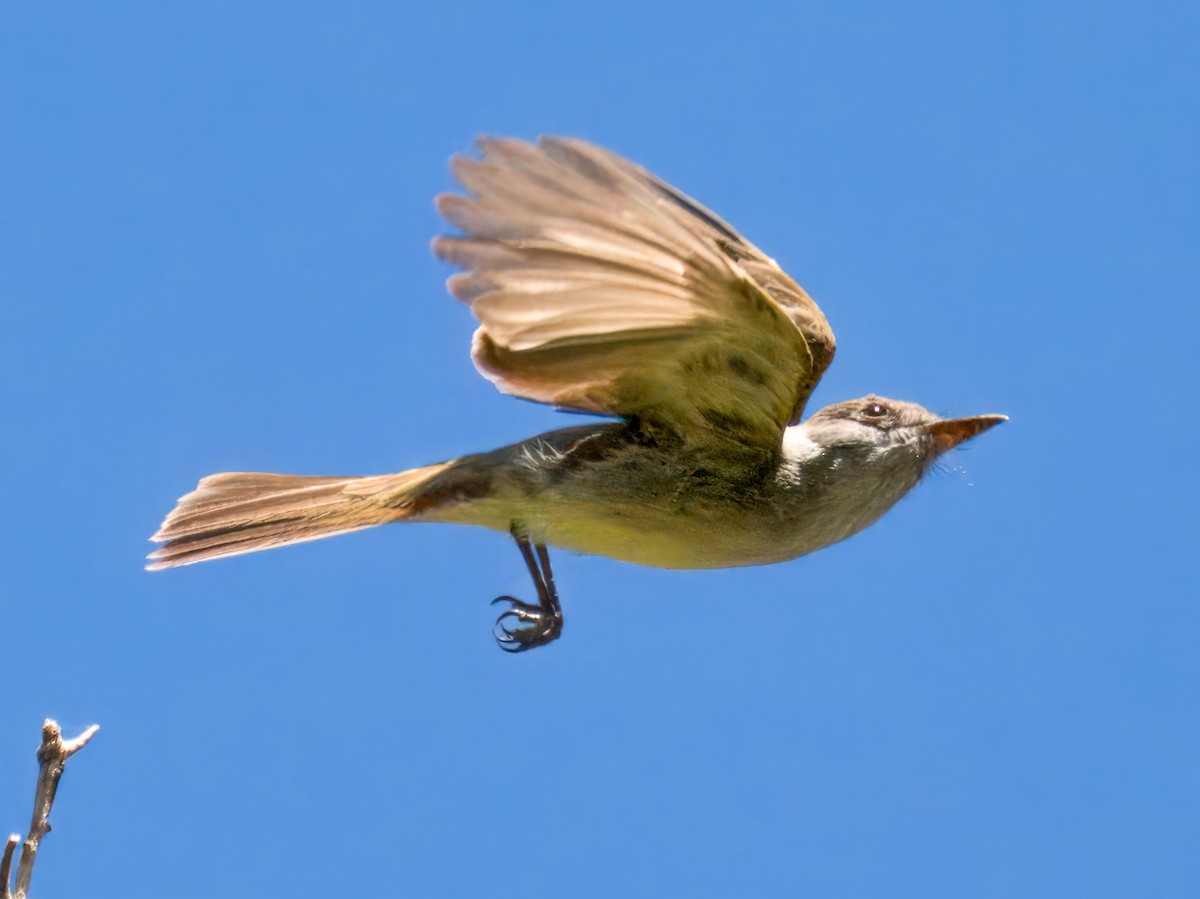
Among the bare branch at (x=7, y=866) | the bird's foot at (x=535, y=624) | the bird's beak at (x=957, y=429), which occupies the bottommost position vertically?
the bare branch at (x=7, y=866)

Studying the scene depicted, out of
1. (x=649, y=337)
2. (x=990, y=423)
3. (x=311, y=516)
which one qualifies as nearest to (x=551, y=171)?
(x=649, y=337)

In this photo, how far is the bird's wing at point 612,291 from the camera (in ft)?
9.51

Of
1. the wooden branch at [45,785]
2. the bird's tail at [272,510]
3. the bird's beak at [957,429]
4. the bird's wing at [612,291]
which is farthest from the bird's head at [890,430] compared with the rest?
the wooden branch at [45,785]

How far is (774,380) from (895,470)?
689 mm

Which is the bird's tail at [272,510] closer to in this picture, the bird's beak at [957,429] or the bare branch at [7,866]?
the bare branch at [7,866]

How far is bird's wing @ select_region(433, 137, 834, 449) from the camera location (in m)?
2.90

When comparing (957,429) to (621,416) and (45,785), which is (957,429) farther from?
(45,785)

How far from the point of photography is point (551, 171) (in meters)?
2.86

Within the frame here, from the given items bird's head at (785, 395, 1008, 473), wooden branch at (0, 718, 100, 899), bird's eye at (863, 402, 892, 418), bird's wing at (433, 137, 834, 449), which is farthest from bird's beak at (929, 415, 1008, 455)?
wooden branch at (0, 718, 100, 899)

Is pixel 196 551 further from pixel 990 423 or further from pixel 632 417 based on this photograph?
pixel 990 423

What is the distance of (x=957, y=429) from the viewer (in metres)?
3.99

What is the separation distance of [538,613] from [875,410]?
1.07 metres

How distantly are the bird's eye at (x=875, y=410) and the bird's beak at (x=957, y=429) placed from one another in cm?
15

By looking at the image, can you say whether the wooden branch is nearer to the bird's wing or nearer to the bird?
the bird
